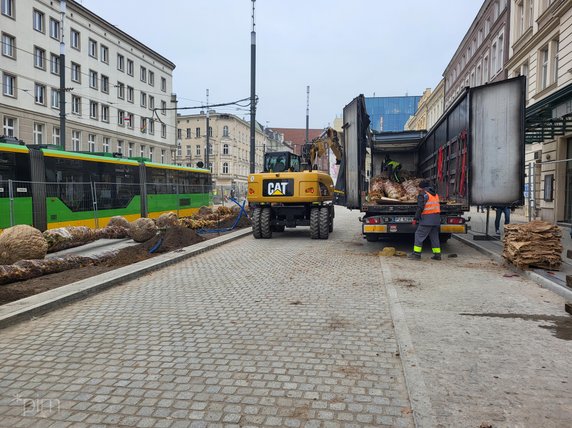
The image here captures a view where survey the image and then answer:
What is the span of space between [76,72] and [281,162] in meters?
30.2

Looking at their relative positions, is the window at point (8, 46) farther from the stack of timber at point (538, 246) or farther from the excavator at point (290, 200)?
the stack of timber at point (538, 246)

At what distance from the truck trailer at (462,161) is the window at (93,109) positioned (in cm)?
3426

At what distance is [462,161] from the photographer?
9797mm

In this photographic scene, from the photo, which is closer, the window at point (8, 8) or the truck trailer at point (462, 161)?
the truck trailer at point (462, 161)

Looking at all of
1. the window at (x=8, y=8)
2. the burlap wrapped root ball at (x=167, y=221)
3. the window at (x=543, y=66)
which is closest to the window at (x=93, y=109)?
the window at (x=8, y=8)

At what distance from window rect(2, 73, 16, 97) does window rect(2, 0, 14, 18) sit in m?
4.08

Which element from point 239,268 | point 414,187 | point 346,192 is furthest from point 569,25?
point 239,268

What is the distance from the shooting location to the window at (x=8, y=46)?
29.9m

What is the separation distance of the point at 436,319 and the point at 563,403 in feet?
6.67

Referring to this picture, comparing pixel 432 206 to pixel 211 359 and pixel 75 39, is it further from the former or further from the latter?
pixel 75 39

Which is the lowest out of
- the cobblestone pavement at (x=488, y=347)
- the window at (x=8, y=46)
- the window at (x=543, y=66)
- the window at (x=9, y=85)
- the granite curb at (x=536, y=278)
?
the cobblestone pavement at (x=488, y=347)

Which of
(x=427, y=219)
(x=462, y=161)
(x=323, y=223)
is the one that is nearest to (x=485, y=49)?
(x=323, y=223)

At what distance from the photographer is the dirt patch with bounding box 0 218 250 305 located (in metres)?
6.30

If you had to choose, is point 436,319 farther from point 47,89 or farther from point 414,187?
point 47,89
